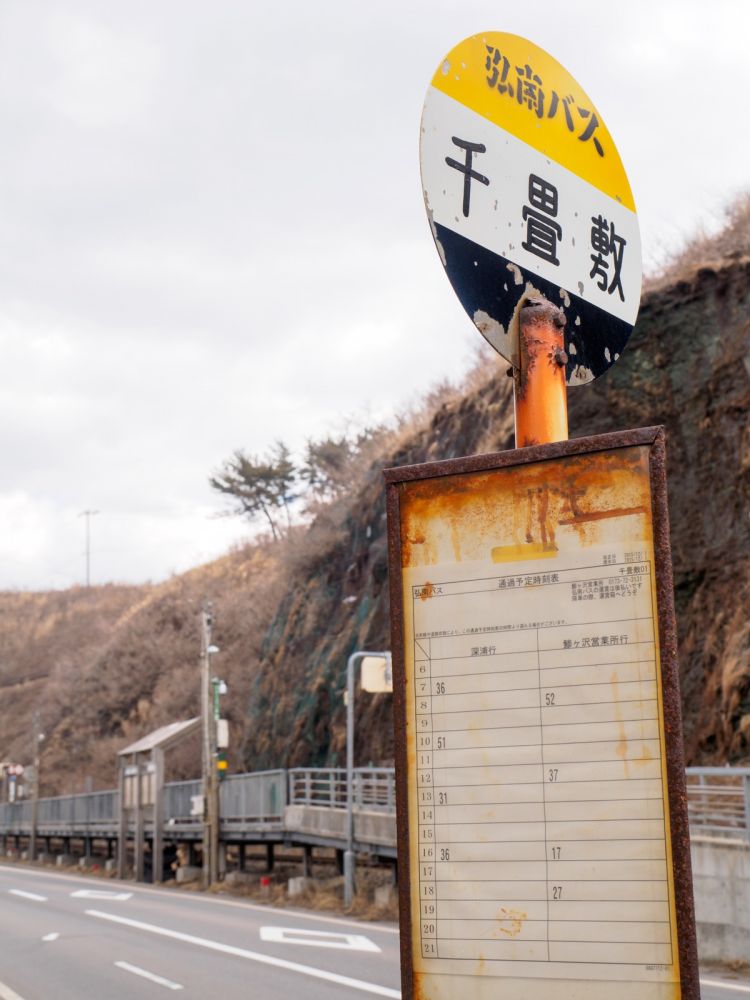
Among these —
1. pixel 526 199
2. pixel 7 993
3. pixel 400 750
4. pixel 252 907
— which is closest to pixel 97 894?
pixel 252 907

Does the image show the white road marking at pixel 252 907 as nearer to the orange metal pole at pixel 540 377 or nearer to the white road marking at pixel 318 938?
the white road marking at pixel 318 938

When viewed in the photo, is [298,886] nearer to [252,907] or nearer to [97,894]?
[252,907]

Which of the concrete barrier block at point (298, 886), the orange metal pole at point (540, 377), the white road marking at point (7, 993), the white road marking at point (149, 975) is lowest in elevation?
the concrete barrier block at point (298, 886)

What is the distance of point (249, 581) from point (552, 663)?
253 ft

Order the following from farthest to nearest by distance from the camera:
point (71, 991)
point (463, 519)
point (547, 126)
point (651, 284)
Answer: point (651, 284)
point (71, 991)
point (547, 126)
point (463, 519)

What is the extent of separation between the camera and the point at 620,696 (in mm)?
2312

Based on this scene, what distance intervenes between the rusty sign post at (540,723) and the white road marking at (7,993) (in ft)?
37.1

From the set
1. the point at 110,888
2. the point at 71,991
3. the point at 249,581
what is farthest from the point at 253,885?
the point at 249,581

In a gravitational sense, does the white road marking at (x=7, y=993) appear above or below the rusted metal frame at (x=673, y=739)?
below

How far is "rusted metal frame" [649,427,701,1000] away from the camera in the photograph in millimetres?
2184

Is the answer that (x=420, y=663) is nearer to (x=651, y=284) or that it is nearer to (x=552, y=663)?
(x=552, y=663)

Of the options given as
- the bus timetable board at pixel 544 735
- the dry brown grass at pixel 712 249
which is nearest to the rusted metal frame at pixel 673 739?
the bus timetable board at pixel 544 735

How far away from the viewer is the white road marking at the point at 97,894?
2670cm

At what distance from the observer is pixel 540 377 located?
9.25ft
